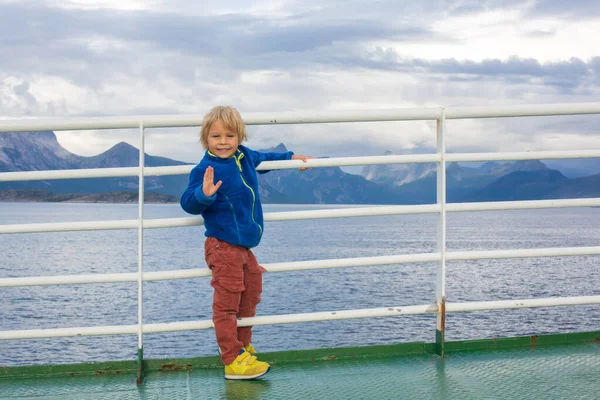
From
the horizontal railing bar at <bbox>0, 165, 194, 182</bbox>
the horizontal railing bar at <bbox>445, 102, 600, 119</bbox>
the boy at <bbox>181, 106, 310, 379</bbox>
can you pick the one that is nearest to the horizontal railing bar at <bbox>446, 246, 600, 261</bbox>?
the horizontal railing bar at <bbox>445, 102, 600, 119</bbox>

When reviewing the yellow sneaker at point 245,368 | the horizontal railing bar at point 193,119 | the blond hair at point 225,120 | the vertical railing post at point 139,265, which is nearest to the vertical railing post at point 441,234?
the horizontal railing bar at point 193,119

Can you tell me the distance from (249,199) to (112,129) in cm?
85

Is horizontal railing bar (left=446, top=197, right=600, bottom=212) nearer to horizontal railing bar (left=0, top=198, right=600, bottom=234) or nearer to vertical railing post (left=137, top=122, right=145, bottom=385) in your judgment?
horizontal railing bar (left=0, top=198, right=600, bottom=234)

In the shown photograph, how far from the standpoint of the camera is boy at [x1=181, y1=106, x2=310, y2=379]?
125 inches

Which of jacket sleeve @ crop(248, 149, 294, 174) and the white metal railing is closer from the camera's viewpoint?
the white metal railing

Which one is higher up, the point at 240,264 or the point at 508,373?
the point at 240,264

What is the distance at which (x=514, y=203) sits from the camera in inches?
144

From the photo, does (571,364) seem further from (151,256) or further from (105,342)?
(151,256)

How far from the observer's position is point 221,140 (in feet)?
10.3

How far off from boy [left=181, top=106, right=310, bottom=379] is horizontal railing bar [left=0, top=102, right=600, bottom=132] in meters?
0.24

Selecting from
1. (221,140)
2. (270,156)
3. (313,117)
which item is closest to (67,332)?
(221,140)

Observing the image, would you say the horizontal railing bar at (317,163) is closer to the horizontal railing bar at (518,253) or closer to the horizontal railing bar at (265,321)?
the horizontal railing bar at (518,253)

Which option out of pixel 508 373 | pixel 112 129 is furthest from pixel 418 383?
pixel 112 129

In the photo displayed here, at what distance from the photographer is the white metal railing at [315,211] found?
3.27m
